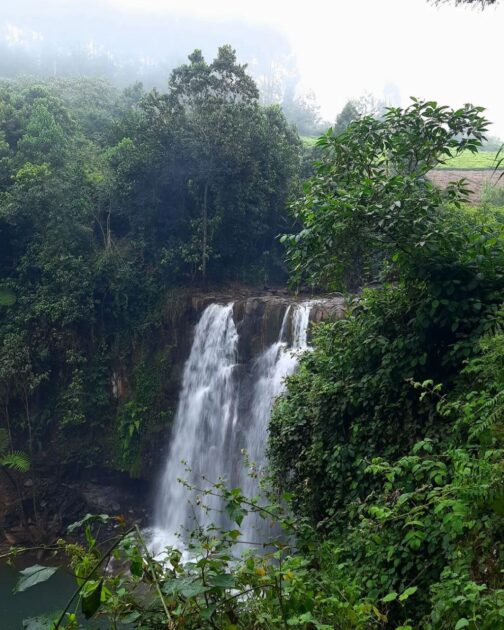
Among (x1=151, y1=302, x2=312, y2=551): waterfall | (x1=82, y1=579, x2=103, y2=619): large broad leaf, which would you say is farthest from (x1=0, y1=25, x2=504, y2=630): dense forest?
(x1=151, y1=302, x2=312, y2=551): waterfall

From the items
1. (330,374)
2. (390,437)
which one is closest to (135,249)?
(330,374)

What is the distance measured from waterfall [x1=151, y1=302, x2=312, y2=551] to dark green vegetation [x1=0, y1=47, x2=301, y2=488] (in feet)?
4.10

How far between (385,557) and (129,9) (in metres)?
91.2

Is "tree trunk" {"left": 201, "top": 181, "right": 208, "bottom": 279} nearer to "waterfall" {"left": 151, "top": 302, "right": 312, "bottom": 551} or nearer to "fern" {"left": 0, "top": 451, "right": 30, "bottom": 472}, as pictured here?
"waterfall" {"left": 151, "top": 302, "right": 312, "bottom": 551}

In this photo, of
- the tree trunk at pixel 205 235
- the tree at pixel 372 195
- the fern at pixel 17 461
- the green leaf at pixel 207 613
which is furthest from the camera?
the tree trunk at pixel 205 235

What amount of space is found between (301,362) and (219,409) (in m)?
6.90

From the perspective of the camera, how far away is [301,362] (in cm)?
654

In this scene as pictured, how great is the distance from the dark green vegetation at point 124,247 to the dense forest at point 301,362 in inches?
2.5

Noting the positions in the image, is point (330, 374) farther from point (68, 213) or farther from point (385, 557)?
point (68, 213)

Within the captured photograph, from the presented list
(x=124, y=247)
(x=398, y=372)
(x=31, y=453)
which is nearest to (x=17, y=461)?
(x=31, y=453)

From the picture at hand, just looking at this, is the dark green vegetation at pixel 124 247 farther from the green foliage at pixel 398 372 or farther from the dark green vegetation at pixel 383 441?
the dark green vegetation at pixel 383 441

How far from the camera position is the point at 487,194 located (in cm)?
1536

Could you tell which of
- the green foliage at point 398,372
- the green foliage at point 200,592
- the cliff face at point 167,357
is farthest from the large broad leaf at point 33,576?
the cliff face at point 167,357

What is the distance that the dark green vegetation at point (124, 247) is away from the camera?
15.0 m
